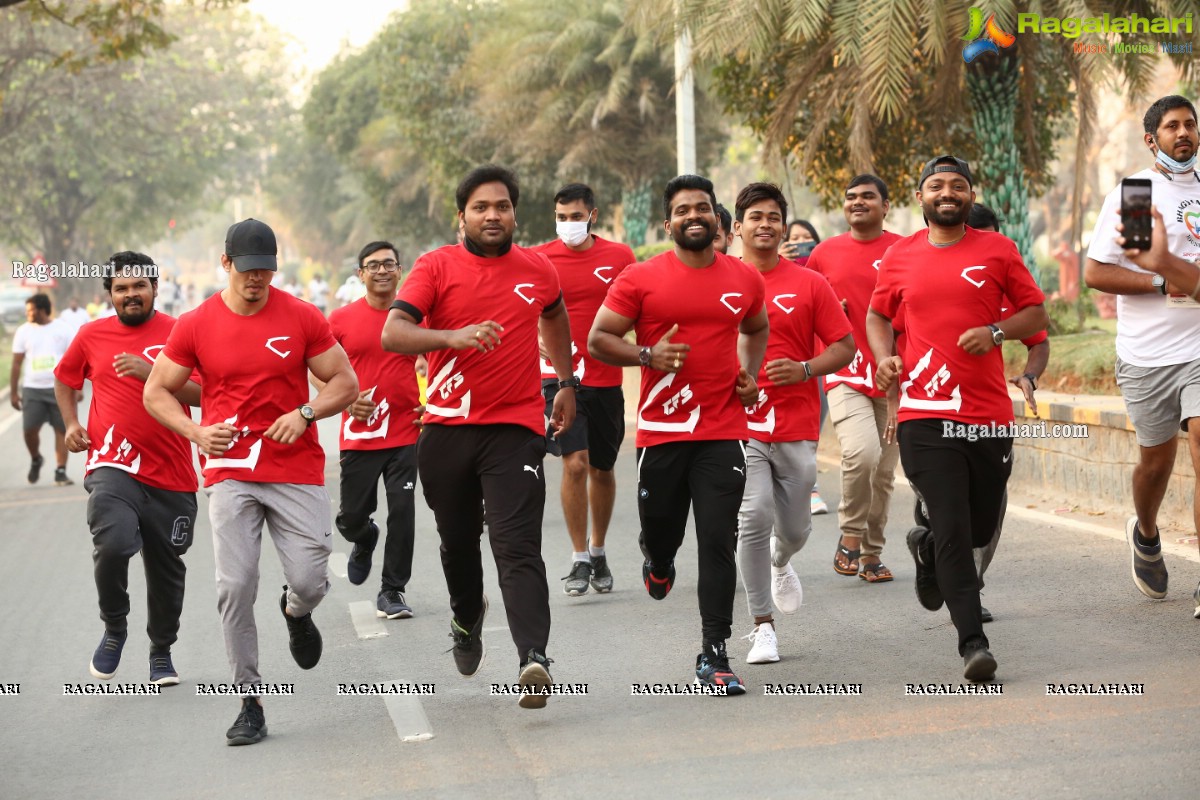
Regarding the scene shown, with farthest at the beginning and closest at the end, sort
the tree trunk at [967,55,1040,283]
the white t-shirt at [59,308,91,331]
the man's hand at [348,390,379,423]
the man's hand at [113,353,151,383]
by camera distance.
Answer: the white t-shirt at [59,308,91,331] < the tree trunk at [967,55,1040,283] < the man's hand at [348,390,379,423] < the man's hand at [113,353,151,383]

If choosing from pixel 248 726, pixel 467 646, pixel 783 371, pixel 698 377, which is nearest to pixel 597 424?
pixel 783 371

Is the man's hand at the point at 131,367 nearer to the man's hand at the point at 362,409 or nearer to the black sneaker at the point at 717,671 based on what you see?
the man's hand at the point at 362,409

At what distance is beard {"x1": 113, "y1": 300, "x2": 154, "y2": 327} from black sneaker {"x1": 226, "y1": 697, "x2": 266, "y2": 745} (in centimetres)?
218

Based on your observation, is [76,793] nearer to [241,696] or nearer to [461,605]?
[241,696]

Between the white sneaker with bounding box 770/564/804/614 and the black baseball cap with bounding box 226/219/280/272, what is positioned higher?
the black baseball cap with bounding box 226/219/280/272

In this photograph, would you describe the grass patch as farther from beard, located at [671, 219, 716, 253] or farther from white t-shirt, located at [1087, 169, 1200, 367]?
beard, located at [671, 219, 716, 253]

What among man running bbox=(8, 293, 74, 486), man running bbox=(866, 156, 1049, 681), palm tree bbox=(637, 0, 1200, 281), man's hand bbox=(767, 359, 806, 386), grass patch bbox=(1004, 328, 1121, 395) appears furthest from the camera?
man running bbox=(8, 293, 74, 486)

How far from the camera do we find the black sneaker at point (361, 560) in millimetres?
9570

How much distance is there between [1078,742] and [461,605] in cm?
257

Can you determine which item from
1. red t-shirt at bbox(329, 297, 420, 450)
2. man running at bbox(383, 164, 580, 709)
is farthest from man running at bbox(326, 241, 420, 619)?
man running at bbox(383, 164, 580, 709)

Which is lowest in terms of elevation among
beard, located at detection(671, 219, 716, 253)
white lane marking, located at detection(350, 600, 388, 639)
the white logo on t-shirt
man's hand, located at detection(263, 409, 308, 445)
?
white lane marking, located at detection(350, 600, 388, 639)

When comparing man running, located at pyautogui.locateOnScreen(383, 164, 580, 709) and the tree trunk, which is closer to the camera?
man running, located at pyautogui.locateOnScreen(383, 164, 580, 709)

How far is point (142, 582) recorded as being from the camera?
35.8ft

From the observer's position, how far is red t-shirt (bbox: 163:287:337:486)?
21.7ft
